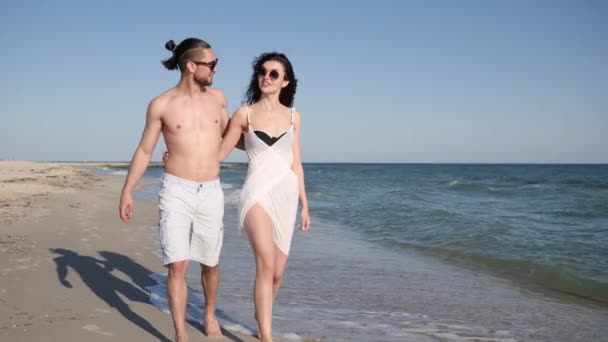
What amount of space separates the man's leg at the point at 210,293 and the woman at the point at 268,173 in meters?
0.45

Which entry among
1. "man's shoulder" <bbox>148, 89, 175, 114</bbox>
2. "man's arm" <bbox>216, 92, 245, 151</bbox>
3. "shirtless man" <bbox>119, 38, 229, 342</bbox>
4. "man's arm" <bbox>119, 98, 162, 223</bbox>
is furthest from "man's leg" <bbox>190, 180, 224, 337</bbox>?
"man's shoulder" <bbox>148, 89, 175, 114</bbox>

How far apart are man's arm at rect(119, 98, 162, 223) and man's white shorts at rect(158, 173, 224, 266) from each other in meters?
0.20

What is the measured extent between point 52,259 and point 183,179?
3.61 meters

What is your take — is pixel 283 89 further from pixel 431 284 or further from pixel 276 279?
pixel 431 284

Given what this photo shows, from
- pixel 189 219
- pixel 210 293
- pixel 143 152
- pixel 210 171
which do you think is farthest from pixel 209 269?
pixel 143 152

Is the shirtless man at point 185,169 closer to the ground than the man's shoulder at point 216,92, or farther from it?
closer to the ground

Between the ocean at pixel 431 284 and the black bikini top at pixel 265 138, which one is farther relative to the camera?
the ocean at pixel 431 284

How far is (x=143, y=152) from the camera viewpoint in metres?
3.57

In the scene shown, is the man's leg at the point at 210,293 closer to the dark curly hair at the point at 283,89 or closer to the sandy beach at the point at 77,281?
the sandy beach at the point at 77,281

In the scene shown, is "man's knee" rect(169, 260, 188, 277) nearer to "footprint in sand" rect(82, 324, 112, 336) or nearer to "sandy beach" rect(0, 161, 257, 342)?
"sandy beach" rect(0, 161, 257, 342)

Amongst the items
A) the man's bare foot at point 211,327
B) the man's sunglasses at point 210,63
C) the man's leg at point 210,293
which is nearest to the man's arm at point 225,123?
the man's sunglasses at point 210,63

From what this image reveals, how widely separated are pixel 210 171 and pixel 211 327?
1.21 metres

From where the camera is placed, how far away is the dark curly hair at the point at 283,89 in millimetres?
3758

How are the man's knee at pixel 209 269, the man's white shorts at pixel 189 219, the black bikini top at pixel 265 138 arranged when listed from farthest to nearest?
the man's knee at pixel 209 269, the black bikini top at pixel 265 138, the man's white shorts at pixel 189 219
